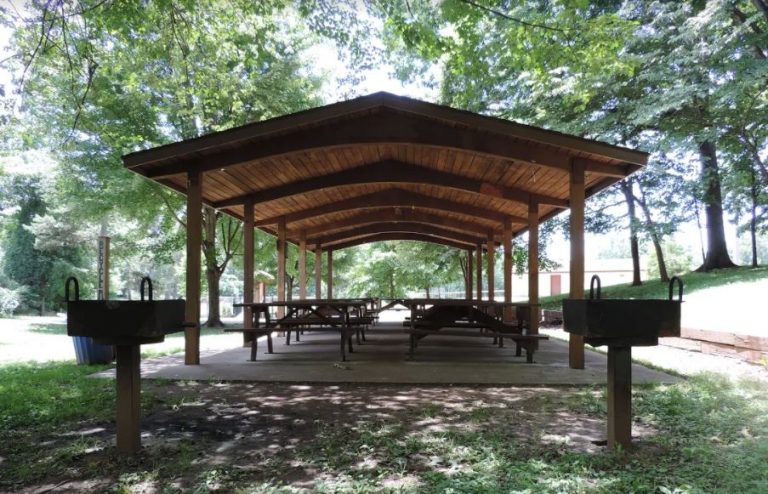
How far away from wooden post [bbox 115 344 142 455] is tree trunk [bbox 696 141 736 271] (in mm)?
17600

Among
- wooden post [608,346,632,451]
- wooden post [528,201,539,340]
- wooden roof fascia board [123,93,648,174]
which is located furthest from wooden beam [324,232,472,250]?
wooden post [608,346,632,451]

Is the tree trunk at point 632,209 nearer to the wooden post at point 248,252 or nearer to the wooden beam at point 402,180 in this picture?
the wooden beam at point 402,180

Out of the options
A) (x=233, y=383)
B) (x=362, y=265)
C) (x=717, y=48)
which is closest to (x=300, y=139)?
(x=233, y=383)

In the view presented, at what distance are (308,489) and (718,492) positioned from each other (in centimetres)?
207

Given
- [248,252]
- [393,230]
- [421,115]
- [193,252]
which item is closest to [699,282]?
[393,230]

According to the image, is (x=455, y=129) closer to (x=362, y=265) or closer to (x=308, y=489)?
(x=308, y=489)

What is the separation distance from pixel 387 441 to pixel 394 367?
306 centimetres

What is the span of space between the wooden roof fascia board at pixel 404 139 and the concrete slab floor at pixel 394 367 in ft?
8.71

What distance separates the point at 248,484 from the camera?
2.52 m

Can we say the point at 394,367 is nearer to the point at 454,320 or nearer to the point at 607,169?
the point at 454,320

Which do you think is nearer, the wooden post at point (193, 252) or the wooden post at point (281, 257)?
the wooden post at point (193, 252)

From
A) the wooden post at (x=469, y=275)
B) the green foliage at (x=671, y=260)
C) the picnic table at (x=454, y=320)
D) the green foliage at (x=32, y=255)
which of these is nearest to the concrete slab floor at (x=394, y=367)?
the picnic table at (x=454, y=320)

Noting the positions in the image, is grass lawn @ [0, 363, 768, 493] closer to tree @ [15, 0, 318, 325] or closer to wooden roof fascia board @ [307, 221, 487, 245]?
tree @ [15, 0, 318, 325]

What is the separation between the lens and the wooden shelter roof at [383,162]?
5.62 m
